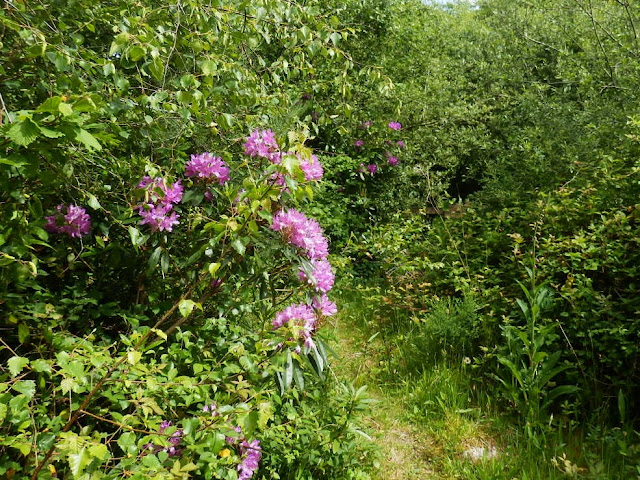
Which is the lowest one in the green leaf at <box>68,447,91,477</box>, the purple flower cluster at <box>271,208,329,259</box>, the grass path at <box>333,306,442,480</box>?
the grass path at <box>333,306,442,480</box>

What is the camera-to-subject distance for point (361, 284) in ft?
13.8

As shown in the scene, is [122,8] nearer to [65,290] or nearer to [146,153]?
[146,153]

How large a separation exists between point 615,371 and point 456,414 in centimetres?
87

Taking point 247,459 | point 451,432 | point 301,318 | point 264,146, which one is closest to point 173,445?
point 247,459

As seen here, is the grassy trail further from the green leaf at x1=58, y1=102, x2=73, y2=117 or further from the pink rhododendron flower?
the green leaf at x1=58, y1=102, x2=73, y2=117

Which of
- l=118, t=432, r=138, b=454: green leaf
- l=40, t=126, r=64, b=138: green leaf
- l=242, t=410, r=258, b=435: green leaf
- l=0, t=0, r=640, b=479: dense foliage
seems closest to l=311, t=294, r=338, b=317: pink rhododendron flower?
l=0, t=0, r=640, b=479: dense foliage

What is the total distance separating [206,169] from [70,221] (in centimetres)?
57

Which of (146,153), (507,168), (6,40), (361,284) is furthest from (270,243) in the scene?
(507,168)

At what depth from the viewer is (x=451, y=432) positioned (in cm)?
249

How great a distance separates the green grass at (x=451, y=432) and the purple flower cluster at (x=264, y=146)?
1.20 meters

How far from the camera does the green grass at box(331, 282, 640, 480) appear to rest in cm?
218

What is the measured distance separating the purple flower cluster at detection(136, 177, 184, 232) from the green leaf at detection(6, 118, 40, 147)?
2.05 ft

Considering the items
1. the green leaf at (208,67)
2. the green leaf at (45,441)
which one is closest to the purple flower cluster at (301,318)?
the green leaf at (45,441)

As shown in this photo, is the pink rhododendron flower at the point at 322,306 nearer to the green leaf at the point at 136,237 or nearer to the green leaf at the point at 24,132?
the green leaf at the point at 136,237
